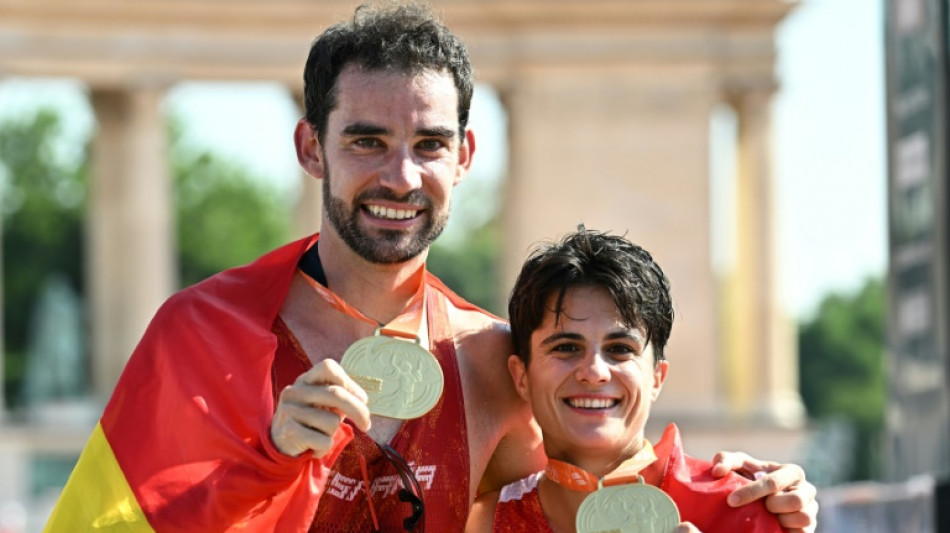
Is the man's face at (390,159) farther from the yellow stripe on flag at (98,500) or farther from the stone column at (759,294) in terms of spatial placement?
the stone column at (759,294)

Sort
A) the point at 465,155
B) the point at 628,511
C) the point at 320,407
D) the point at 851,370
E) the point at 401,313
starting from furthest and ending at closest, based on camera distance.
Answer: the point at 851,370 < the point at 465,155 < the point at 401,313 < the point at 628,511 < the point at 320,407

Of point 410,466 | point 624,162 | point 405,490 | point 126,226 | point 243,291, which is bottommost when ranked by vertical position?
point 405,490

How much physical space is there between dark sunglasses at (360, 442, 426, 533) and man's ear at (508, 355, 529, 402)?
1.05m

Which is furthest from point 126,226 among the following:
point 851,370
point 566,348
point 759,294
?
point 851,370

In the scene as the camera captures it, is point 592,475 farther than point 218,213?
No

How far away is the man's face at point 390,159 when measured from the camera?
10633 millimetres

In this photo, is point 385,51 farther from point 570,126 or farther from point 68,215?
point 68,215

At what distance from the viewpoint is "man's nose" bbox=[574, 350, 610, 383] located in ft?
35.1

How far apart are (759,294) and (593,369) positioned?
71.8 metres

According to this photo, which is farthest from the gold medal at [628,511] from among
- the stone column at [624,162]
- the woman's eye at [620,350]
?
the stone column at [624,162]

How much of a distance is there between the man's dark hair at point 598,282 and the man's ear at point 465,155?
688 mm

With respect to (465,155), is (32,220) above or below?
above

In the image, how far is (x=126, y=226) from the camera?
78750 millimetres

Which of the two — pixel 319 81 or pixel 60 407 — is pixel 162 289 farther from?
pixel 319 81
